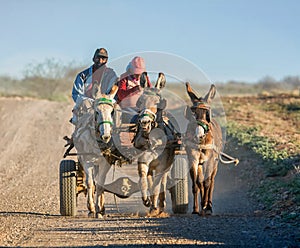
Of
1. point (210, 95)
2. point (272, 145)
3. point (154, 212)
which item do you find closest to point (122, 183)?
point (154, 212)

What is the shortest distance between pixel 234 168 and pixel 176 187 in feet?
23.1

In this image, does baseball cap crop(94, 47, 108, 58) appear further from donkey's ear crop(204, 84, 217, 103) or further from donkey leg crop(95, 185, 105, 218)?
donkey leg crop(95, 185, 105, 218)

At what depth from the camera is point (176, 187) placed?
11.1 m

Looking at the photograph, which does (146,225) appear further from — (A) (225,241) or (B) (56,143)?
(B) (56,143)

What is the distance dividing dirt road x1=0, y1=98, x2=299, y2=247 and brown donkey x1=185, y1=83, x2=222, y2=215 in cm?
55

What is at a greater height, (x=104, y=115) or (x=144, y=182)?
(x=104, y=115)

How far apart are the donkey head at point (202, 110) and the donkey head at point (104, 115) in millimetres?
1444

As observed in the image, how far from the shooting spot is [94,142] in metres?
10.4

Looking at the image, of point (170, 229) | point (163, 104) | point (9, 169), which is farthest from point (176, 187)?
point (9, 169)

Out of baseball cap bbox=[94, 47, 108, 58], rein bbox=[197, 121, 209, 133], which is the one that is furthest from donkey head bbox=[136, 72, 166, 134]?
baseball cap bbox=[94, 47, 108, 58]

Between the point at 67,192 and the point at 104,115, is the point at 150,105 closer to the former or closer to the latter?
the point at 104,115

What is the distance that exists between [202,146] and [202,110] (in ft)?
2.09

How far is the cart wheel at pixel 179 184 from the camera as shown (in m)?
→ 11.0

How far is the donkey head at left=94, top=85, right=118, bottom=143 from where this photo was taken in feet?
31.7
